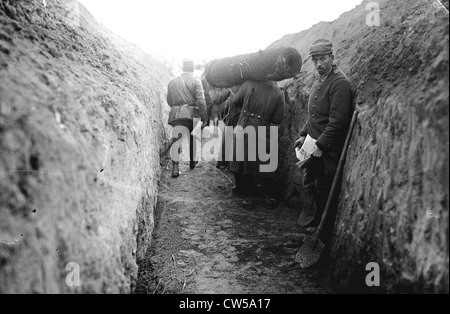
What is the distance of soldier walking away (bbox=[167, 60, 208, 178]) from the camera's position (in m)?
6.23

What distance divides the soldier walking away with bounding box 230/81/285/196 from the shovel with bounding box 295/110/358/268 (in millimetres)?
1918

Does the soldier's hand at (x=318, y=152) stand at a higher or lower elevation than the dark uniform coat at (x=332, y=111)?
lower

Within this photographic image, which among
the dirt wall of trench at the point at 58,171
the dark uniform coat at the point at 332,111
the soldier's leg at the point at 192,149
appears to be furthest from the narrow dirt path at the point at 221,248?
the dark uniform coat at the point at 332,111

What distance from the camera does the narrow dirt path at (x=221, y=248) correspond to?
10.1 feet

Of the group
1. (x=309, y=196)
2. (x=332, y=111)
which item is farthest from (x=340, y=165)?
(x=309, y=196)

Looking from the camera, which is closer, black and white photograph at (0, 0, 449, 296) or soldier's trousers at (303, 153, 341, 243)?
black and white photograph at (0, 0, 449, 296)

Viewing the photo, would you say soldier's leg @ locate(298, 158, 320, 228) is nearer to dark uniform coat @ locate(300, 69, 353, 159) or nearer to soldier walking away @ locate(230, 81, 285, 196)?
dark uniform coat @ locate(300, 69, 353, 159)

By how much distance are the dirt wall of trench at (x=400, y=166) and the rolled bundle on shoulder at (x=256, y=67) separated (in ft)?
3.59

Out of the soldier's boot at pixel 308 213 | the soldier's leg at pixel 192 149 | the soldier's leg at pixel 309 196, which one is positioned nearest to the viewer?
the soldier's leg at pixel 309 196

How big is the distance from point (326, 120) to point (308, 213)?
4.94ft

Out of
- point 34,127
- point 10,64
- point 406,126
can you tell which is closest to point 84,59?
point 10,64

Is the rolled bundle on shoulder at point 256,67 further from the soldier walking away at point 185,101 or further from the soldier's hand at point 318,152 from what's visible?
the soldier's hand at point 318,152

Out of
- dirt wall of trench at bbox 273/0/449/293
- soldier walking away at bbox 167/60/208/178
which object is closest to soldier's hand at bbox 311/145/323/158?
dirt wall of trench at bbox 273/0/449/293

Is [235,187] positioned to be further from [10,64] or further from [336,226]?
[10,64]
